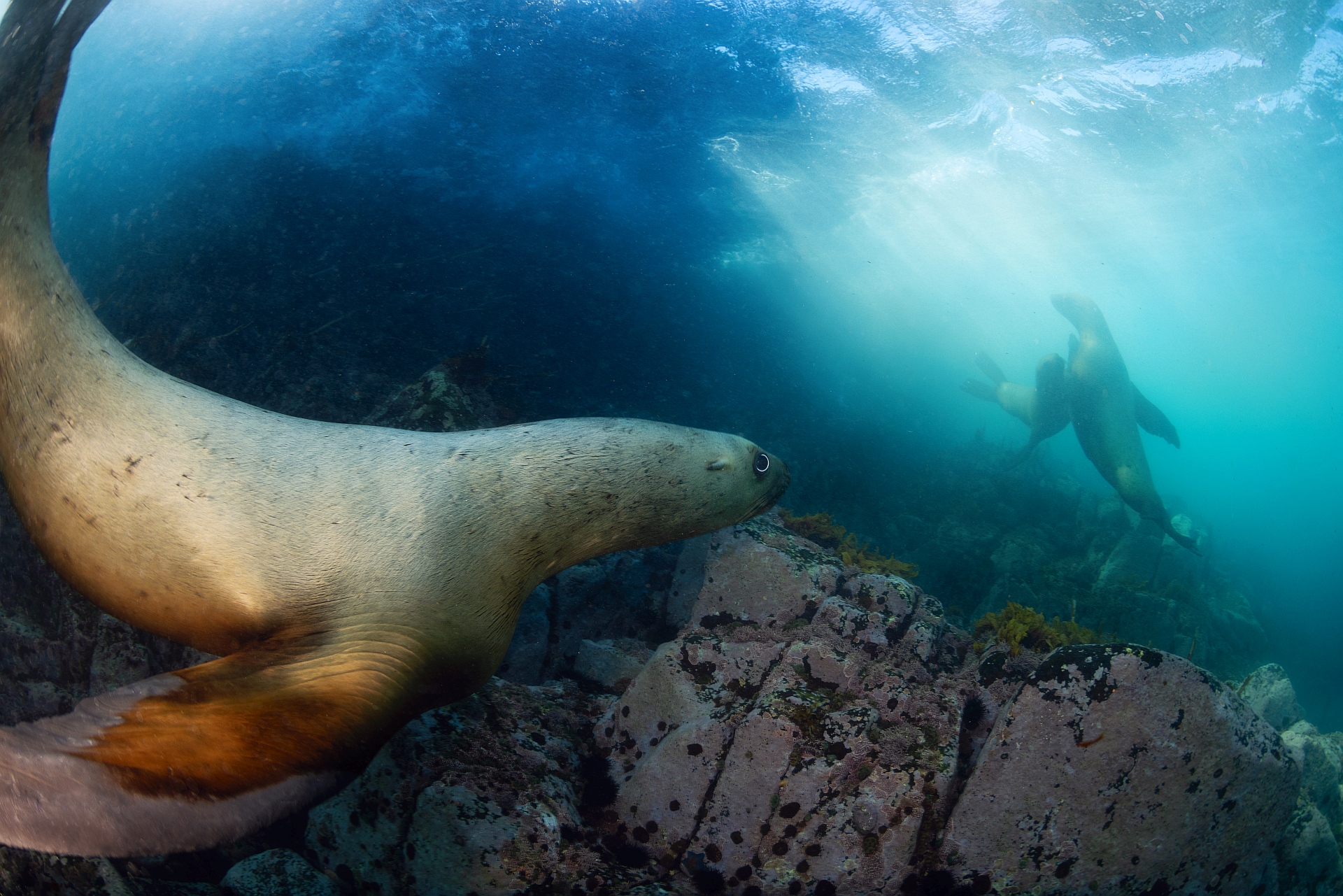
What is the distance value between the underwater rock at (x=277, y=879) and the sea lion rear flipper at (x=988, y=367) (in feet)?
43.7

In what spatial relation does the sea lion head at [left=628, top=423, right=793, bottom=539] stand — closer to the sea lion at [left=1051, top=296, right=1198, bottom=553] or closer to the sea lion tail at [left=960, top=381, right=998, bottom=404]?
the sea lion at [left=1051, top=296, right=1198, bottom=553]

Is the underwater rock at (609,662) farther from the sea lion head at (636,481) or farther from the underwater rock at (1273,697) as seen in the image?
the underwater rock at (1273,697)

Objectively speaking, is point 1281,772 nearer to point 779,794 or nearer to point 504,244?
point 779,794

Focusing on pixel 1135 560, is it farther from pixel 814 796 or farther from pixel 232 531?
pixel 232 531

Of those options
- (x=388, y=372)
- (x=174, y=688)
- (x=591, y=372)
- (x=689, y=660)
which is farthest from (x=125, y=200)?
(x=689, y=660)

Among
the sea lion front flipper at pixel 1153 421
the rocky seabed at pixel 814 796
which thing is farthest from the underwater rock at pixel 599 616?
the sea lion front flipper at pixel 1153 421

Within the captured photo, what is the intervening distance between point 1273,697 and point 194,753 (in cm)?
813

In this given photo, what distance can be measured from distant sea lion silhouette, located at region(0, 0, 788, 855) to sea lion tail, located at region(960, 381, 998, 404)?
1204cm

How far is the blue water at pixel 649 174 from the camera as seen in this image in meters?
3.87

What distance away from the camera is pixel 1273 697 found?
4992 millimetres

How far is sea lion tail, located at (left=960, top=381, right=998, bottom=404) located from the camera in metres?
11.3

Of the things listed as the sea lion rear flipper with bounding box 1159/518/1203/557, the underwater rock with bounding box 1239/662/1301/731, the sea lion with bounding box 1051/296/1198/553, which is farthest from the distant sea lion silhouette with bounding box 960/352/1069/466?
the underwater rock with bounding box 1239/662/1301/731

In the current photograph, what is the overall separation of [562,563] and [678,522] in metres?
0.55

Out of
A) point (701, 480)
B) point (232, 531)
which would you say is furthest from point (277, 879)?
point (701, 480)
